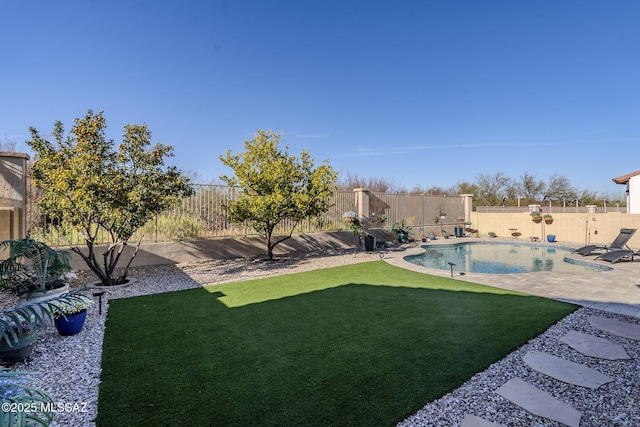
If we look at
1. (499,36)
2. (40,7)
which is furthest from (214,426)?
(499,36)

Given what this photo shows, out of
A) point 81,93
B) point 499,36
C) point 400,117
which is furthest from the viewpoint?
point 400,117

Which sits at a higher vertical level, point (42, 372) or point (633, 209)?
point (633, 209)

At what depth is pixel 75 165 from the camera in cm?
605

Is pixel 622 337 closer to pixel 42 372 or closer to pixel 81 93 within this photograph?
pixel 42 372

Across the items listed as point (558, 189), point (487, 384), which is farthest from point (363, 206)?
point (558, 189)

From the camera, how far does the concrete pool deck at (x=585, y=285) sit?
17.9ft

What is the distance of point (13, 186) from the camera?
6562 mm

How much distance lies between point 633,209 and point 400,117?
1418 centimetres

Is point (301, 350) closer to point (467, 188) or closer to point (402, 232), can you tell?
point (402, 232)

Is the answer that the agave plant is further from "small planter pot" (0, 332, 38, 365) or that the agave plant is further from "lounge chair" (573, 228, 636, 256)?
"lounge chair" (573, 228, 636, 256)

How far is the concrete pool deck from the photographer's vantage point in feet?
17.9

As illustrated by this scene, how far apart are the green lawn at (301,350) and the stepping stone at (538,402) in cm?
39

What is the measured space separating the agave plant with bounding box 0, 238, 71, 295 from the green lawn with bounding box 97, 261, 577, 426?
108 centimetres

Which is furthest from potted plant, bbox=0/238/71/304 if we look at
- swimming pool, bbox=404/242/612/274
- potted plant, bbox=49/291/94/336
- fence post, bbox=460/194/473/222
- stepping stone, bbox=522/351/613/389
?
fence post, bbox=460/194/473/222
